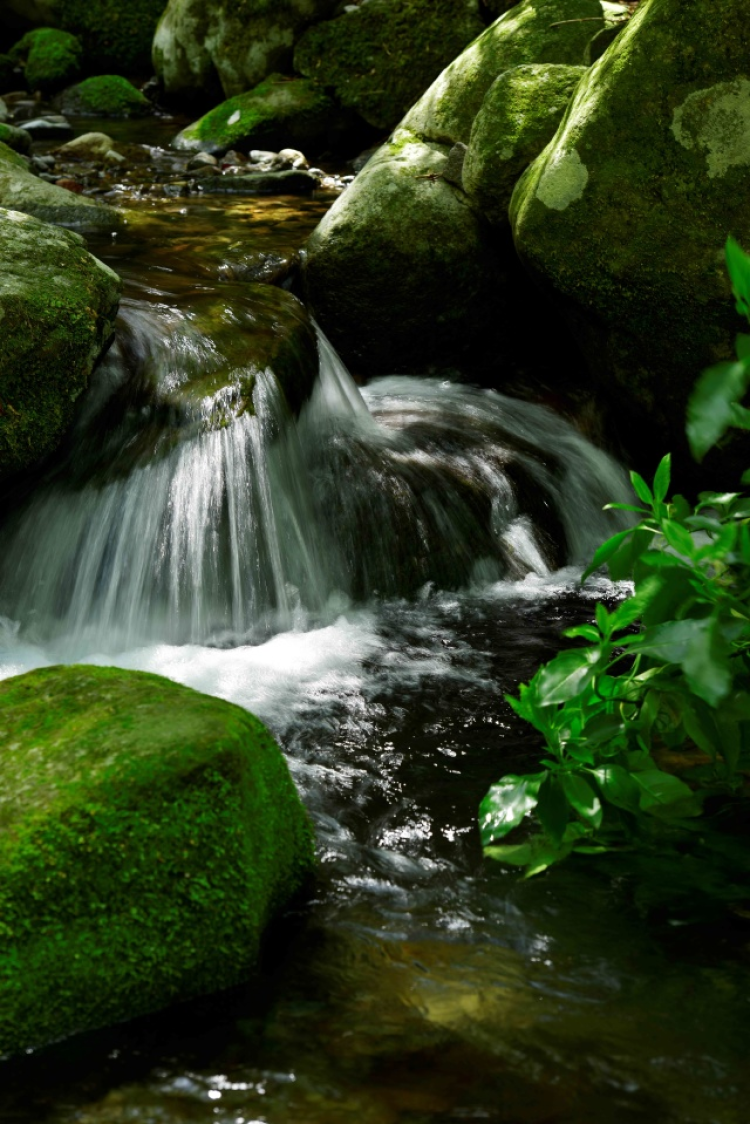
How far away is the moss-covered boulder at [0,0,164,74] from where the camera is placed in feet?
62.0

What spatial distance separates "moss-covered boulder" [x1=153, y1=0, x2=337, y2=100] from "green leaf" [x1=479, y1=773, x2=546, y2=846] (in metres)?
14.5

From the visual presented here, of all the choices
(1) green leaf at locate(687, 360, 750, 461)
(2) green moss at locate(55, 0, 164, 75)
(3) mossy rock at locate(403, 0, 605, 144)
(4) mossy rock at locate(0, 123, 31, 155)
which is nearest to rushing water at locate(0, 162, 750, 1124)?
(1) green leaf at locate(687, 360, 750, 461)

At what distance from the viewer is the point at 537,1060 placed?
2.14 m

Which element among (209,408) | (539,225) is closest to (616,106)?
(539,225)

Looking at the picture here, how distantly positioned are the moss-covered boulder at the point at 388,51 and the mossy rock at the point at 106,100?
12.5 ft

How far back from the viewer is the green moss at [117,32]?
744 inches

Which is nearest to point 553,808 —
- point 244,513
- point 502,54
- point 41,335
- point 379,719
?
point 379,719

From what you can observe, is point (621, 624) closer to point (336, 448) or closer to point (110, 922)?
point (110, 922)

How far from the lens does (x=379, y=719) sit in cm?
404

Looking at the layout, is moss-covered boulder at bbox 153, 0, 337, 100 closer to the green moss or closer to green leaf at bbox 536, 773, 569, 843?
the green moss

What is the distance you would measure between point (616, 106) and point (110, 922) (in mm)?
4749

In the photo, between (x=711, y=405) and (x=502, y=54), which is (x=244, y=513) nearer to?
(x=711, y=405)

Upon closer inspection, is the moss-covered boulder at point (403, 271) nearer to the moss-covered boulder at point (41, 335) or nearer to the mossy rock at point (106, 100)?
the moss-covered boulder at point (41, 335)

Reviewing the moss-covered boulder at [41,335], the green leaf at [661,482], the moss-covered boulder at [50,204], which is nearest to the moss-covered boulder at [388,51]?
the moss-covered boulder at [50,204]
